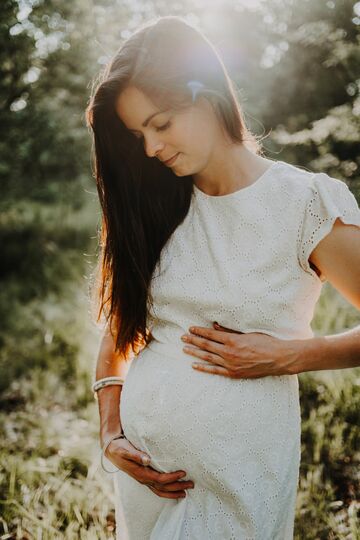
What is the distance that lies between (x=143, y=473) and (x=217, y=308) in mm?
569

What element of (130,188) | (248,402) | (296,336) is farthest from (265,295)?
(130,188)

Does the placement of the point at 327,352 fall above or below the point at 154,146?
below

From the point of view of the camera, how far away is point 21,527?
274 cm

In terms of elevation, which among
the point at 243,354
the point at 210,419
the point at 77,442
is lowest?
the point at 77,442

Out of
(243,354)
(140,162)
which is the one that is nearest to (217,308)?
(243,354)

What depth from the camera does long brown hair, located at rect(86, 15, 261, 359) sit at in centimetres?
156

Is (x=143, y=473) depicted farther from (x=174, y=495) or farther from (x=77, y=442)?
(x=77, y=442)

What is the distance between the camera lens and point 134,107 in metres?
1.63

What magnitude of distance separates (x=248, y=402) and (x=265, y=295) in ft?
1.06

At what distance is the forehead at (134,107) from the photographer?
1594 millimetres

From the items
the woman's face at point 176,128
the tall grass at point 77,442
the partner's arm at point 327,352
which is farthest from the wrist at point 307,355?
the tall grass at point 77,442

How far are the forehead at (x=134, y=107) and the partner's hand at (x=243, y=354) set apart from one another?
0.70 m

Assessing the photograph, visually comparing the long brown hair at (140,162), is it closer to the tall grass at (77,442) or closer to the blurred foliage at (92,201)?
the blurred foliage at (92,201)

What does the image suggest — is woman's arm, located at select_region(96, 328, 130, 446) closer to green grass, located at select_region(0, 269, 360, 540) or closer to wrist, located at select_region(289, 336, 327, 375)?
wrist, located at select_region(289, 336, 327, 375)
